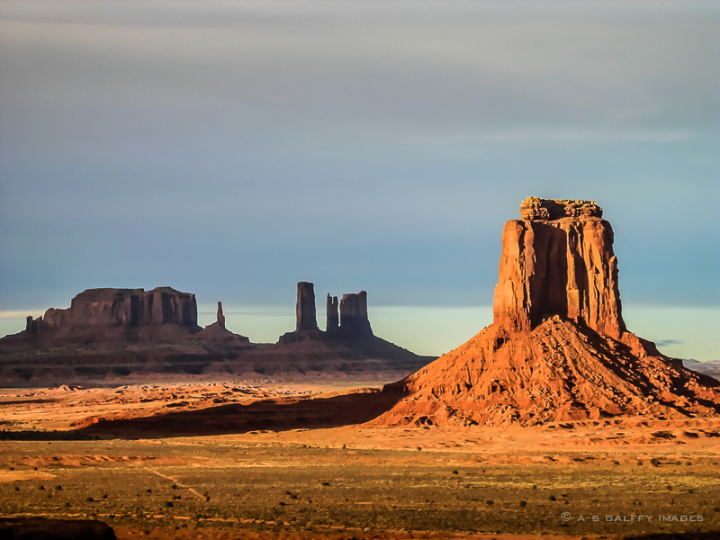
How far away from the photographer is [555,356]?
7369cm

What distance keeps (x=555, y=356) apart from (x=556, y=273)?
8604 mm

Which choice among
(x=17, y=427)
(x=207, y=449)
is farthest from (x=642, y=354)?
(x=17, y=427)

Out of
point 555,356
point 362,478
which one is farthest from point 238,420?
point 362,478

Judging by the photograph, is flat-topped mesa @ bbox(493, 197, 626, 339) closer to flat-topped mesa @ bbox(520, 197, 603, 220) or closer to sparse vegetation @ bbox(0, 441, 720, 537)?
flat-topped mesa @ bbox(520, 197, 603, 220)

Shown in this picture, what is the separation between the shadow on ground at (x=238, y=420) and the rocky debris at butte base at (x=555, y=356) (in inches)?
168

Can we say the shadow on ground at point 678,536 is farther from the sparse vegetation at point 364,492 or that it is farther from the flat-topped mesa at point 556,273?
the flat-topped mesa at point 556,273

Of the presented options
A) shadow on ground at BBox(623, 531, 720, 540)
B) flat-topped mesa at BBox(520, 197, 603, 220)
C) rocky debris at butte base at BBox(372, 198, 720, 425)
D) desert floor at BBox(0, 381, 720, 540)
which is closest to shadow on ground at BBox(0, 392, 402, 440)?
desert floor at BBox(0, 381, 720, 540)

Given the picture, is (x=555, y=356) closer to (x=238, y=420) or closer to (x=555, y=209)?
(x=555, y=209)

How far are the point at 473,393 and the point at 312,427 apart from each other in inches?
607

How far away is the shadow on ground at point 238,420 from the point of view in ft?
266

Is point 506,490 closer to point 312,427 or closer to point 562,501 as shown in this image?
point 562,501

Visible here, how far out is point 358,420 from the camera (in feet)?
269

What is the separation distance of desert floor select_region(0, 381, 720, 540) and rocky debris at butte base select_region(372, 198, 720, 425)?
355cm

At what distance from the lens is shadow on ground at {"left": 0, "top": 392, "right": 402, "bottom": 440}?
80.9 meters
